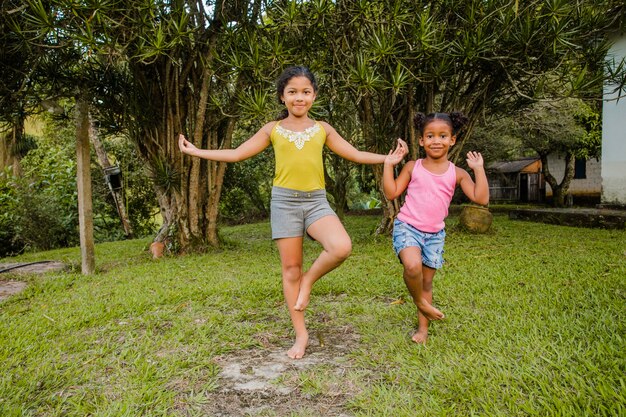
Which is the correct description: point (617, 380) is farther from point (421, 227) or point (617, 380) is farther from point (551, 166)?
point (551, 166)

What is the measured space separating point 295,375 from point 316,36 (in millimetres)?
5061

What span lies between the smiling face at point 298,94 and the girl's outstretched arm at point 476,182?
1.08 meters

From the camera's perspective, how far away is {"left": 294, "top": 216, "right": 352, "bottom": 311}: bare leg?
2.59 metres

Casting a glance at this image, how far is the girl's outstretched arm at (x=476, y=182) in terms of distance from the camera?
2.72 m

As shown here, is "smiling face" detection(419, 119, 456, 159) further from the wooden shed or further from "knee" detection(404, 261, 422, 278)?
the wooden shed

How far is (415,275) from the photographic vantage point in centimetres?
262

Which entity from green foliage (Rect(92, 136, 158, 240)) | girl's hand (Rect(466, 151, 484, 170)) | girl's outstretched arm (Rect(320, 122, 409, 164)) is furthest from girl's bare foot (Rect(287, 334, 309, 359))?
green foliage (Rect(92, 136, 158, 240))

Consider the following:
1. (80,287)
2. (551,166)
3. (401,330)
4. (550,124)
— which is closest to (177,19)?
(80,287)

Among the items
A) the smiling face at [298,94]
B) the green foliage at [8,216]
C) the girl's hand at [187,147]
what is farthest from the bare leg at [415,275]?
the green foliage at [8,216]

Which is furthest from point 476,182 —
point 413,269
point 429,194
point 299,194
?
point 299,194

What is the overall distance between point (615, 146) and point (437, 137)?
9166 millimetres

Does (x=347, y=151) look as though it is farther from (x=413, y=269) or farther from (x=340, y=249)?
(x=413, y=269)

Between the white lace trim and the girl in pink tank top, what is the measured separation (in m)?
0.51

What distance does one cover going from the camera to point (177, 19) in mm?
5340
